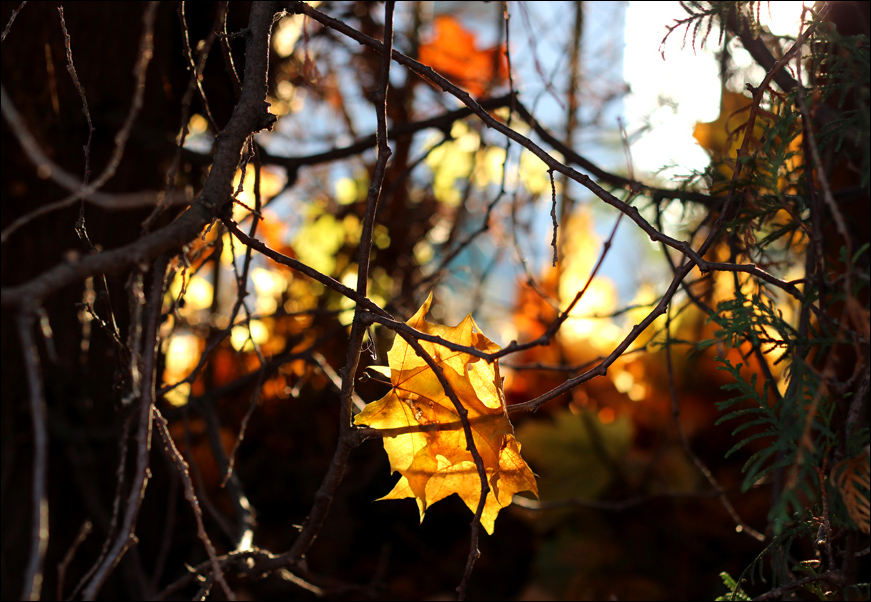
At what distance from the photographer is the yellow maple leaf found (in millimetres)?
431

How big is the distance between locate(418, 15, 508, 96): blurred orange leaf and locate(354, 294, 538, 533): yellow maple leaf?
44.9 inches

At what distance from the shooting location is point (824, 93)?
429 millimetres

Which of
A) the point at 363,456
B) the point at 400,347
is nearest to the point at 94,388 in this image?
the point at 363,456

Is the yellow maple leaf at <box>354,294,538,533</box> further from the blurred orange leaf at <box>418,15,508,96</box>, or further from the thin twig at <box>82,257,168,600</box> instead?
the blurred orange leaf at <box>418,15,508,96</box>

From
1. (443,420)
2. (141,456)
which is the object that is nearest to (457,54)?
(443,420)

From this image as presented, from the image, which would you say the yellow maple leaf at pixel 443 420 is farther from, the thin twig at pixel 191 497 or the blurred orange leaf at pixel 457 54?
the blurred orange leaf at pixel 457 54

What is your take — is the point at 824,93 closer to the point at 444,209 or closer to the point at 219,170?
the point at 219,170

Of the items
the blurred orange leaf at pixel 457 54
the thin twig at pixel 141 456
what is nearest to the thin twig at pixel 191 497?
the thin twig at pixel 141 456

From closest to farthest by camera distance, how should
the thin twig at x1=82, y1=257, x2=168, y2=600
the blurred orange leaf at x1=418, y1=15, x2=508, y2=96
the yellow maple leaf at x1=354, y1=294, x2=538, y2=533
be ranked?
the thin twig at x1=82, y1=257, x2=168, y2=600, the yellow maple leaf at x1=354, y1=294, x2=538, y2=533, the blurred orange leaf at x1=418, y1=15, x2=508, y2=96

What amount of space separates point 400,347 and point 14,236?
2.48 feet

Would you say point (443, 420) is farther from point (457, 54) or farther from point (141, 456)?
point (457, 54)

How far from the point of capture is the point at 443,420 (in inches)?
17.2

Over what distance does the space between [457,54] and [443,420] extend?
4.56 ft

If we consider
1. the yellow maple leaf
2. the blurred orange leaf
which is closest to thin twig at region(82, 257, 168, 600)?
the yellow maple leaf
